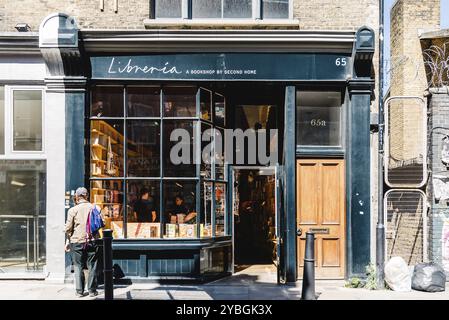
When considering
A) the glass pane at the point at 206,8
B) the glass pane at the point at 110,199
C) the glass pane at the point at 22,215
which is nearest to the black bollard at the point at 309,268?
the glass pane at the point at 110,199

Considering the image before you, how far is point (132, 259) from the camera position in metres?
10.9

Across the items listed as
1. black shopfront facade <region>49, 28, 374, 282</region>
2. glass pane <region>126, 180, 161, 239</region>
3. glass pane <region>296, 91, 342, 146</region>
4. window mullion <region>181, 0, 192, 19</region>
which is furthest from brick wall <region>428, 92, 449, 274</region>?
glass pane <region>126, 180, 161, 239</region>

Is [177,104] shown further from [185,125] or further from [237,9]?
[237,9]

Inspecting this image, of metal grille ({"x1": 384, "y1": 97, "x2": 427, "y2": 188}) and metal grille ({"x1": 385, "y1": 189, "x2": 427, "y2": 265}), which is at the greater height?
metal grille ({"x1": 384, "y1": 97, "x2": 427, "y2": 188})

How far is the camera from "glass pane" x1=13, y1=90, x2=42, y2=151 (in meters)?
11.1

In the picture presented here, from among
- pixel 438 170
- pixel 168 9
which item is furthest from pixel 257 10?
pixel 438 170

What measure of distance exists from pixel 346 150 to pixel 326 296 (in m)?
2.90

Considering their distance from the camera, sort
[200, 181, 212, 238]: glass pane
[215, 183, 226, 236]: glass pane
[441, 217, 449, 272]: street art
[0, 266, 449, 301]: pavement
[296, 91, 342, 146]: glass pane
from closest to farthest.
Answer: [0, 266, 449, 301]: pavement → [441, 217, 449, 272]: street art → [200, 181, 212, 238]: glass pane → [296, 91, 342, 146]: glass pane → [215, 183, 226, 236]: glass pane

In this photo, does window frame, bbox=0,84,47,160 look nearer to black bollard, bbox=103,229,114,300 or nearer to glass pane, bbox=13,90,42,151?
glass pane, bbox=13,90,42,151

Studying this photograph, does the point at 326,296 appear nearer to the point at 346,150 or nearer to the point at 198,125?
the point at 346,150

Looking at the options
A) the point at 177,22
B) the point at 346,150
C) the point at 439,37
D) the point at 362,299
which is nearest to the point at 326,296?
the point at 362,299

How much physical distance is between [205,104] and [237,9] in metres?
2.00

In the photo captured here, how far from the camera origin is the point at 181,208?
1116 cm

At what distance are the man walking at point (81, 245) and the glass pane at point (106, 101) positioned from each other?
6.14 feet
